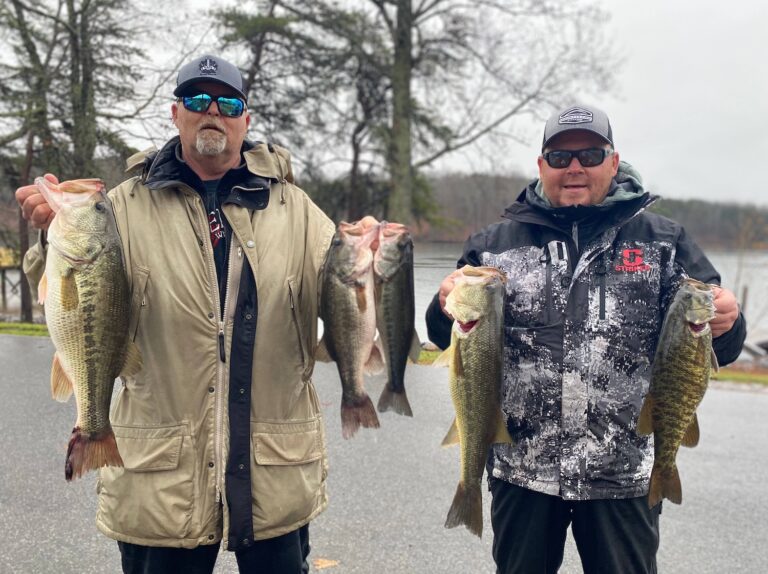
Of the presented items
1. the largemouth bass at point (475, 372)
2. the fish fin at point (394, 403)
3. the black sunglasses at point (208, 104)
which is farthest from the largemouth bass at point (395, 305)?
the black sunglasses at point (208, 104)

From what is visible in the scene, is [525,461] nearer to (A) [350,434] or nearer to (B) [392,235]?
(A) [350,434]

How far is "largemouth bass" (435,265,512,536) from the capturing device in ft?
7.77

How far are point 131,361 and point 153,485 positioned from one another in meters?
0.48

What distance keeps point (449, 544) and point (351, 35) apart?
13.8m

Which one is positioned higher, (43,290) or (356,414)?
(43,290)

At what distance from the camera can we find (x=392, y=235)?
232 centimetres

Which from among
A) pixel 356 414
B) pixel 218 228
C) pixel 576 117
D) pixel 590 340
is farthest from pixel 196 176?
pixel 590 340

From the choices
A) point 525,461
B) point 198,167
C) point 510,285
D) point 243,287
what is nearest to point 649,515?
point 525,461

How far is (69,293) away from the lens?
7.16ft

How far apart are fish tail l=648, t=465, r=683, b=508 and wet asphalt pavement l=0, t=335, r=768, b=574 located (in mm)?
1836

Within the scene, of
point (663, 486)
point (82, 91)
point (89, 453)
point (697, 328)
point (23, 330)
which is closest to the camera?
point (89, 453)

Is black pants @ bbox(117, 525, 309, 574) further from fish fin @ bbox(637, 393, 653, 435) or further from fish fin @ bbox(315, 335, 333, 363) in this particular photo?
fish fin @ bbox(637, 393, 653, 435)

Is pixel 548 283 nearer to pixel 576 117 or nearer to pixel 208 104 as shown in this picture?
pixel 576 117

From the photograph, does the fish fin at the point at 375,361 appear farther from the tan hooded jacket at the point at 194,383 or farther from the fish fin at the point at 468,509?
the fish fin at the point at 468,509
